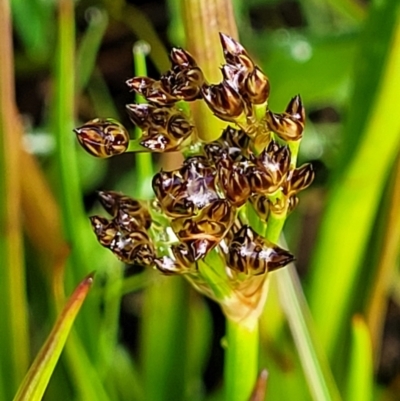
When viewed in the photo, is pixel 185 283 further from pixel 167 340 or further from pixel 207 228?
pixel 207 228

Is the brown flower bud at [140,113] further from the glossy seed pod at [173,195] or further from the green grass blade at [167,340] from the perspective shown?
the green grass blade at [167,340]

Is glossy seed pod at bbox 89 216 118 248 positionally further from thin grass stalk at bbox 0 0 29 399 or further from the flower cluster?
thin grass stalk at bbox 0 0 29 399

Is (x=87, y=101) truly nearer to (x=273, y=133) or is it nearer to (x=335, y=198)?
(x=335, y=198)

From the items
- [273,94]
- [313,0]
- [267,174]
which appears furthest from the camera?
[313,0]

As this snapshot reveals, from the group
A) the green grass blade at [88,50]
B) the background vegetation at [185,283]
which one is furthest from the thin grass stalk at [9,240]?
the green grass blade at [88,50]

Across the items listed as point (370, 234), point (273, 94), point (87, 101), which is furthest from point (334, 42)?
point (87, 101)

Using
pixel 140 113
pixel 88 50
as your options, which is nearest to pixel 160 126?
pixel 140 113

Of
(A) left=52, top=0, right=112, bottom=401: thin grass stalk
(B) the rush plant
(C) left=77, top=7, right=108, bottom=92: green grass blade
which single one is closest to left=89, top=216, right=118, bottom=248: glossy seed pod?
(B) the rush plant
